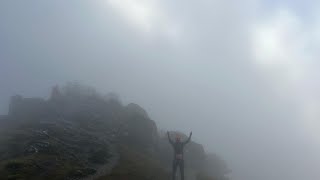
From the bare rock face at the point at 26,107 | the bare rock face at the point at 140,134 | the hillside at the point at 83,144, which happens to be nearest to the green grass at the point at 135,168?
the hillside at the point at 83,144

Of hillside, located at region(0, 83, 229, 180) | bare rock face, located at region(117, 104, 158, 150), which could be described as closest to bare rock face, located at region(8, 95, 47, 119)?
hillside, located at region(0, 83, 229, 180)

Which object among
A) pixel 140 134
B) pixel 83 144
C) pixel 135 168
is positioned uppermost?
pixel 140 134

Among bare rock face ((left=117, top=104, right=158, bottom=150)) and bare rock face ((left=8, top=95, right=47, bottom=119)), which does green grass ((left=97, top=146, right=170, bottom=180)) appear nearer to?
bare rock face ((left=117, top=104, right=158, bottom=150))

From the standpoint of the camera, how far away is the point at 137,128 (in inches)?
5256

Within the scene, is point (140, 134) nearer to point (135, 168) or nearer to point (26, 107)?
point (135, 168)

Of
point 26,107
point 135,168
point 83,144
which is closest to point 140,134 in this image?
point 83,144

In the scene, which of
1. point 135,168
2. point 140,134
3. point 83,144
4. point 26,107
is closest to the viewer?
point 135,168

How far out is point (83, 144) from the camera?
408 ft

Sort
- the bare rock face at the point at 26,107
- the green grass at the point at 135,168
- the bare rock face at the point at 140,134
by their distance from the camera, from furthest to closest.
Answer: the bare rock face at the point at 26,107
the bare rock face at the point at 140,134
the green grass at the point at 135,168

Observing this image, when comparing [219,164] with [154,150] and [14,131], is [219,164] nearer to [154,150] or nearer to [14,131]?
[154,150]

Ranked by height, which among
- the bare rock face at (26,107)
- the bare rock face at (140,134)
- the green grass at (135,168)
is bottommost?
the green grass at (135,168)

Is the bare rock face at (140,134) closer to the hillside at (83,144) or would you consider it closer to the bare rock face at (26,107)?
the hillside at (83,144)

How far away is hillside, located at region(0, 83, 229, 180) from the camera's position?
313ft

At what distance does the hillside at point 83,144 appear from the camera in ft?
313
